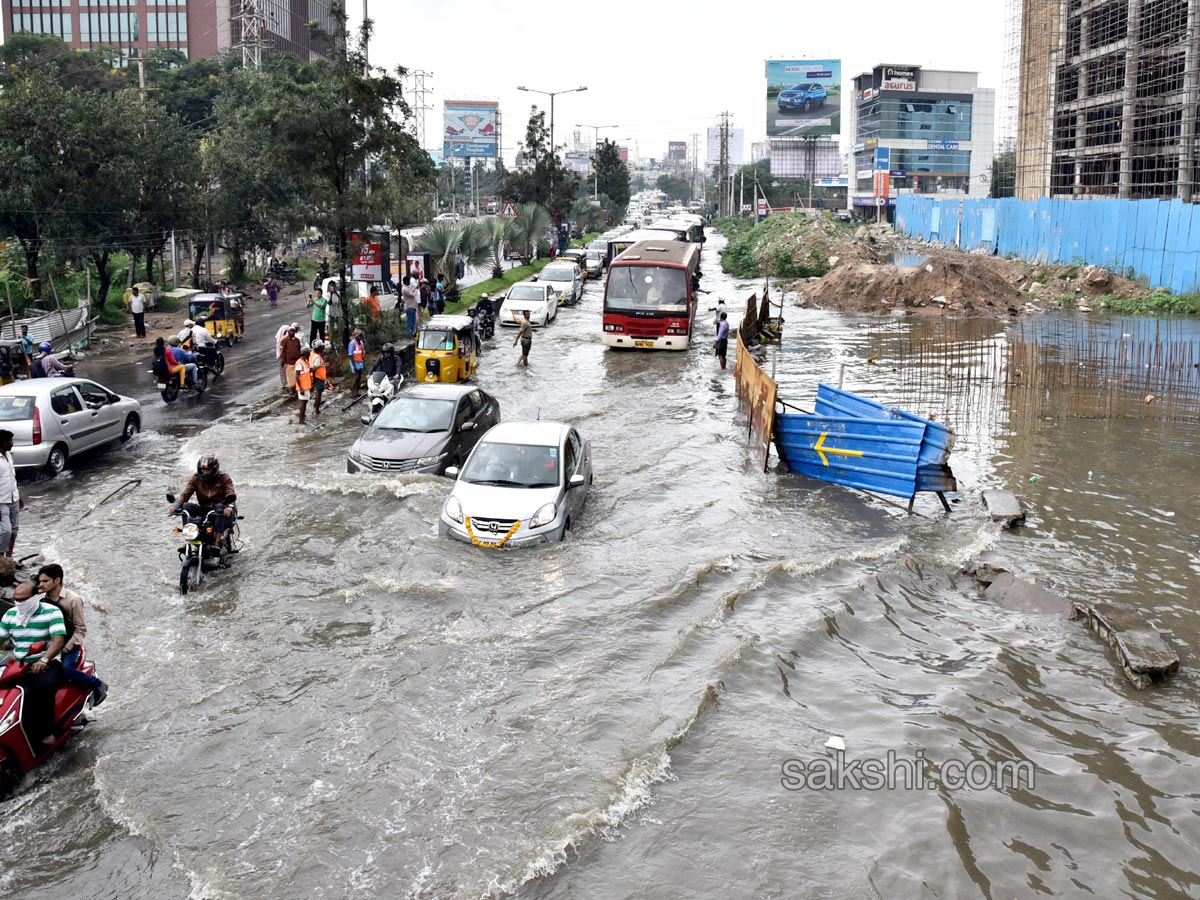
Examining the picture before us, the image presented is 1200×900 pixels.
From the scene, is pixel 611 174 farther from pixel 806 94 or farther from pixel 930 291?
pixel 930 291

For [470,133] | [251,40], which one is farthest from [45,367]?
[470,133]

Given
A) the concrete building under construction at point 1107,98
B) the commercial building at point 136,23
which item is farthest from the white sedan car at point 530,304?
the commercial building at point 136,23

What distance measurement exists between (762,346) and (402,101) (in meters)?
12.2

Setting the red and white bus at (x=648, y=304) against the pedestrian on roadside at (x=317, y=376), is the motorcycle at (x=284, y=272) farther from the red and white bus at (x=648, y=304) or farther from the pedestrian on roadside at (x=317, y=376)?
the pedestrian on roadside at (x=317, y=376)

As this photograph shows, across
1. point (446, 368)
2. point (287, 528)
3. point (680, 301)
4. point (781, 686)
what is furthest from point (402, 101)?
point (781, 686)

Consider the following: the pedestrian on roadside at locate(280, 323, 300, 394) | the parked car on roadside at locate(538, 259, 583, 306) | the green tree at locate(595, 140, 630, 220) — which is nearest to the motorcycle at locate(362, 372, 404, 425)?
the pedestrian on roadside at locate(280, 323, 300, 394)

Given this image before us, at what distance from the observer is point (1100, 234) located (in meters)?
43.3

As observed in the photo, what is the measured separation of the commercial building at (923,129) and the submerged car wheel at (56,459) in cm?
12811

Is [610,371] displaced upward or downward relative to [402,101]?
downward

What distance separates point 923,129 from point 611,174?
57065 mm

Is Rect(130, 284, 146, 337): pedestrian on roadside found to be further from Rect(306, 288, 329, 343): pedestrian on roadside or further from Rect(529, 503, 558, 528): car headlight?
Rect(529, 503, 558, 528): car headlight

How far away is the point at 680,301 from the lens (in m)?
31.0

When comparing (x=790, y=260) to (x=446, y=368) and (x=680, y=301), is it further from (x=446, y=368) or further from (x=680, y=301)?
(x=446, y=368)

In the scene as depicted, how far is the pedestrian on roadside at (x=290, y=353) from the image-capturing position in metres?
21.8
